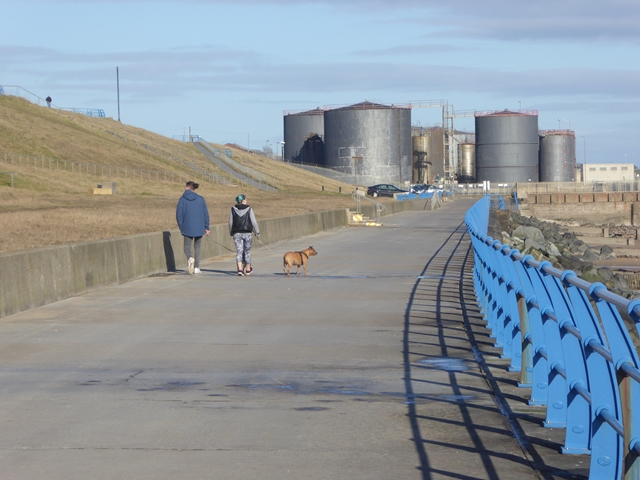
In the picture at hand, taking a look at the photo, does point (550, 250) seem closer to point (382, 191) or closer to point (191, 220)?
point (191, 220)

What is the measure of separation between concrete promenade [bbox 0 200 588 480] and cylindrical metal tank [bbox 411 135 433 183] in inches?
4441

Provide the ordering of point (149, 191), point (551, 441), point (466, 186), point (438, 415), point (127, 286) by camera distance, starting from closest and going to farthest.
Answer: point (551, 441) → point (438, 415) → point (127, 286) → point (149, 191) → point (466, 186)

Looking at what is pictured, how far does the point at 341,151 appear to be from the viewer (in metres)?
120

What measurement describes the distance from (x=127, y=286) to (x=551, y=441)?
1166 cm

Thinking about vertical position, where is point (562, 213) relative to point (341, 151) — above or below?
below

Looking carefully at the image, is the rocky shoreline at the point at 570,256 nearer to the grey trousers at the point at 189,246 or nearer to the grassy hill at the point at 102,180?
the grey trousers at the point at 189,246

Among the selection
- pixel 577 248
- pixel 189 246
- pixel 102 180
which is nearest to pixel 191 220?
pixel 189 246

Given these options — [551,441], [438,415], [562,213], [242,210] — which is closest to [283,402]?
[438,415]

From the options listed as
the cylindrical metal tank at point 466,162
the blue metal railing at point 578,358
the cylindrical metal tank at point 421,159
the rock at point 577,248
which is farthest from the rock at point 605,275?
the cylindrical metal tank at point 466,162

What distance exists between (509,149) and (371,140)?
1812 cm

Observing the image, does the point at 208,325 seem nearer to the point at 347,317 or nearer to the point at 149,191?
the point at 347,317

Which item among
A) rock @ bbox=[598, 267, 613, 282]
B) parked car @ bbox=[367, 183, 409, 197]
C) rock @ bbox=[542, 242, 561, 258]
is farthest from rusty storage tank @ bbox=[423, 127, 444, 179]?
rock @ bbox=[598, 267, 613, 282]

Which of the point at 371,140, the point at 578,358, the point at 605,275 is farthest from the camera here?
the point at 371,140

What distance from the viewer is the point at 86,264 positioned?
16.0 m
